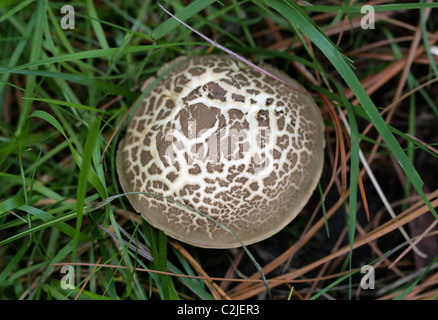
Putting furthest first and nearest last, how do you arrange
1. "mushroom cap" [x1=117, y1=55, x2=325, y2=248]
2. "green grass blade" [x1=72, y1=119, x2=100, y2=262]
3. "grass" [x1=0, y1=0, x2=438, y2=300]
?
"grass" [x1=0, y1=0, x2=438, y2=300] → "mushroom cap" [x1=117, y1=55, x2=325, y2=248] → "green grass blade" [x1=72, y1=119, x2=100, y2=262]

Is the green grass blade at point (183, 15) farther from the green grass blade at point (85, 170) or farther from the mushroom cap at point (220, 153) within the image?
the green grass blade at point (85, 170)

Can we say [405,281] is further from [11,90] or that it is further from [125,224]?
[11,90]

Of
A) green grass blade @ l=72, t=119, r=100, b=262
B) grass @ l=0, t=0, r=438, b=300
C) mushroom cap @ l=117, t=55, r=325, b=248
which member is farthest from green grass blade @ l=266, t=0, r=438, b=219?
green grass blade @ l=72, t=119, r=100, b=262

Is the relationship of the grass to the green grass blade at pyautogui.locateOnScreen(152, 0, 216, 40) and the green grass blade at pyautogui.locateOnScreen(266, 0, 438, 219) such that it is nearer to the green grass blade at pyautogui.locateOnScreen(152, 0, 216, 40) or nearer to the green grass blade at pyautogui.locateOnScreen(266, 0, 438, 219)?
the green grass blade at pyautogui.locateOnScreen(152, 0, 216, 40)

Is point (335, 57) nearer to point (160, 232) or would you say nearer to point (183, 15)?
point (183, 15)

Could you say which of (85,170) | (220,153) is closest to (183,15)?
(220,153)

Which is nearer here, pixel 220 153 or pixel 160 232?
pixel 220 153

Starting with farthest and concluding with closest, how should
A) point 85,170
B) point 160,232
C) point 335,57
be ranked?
1. point 160,232
2. point 335,57
3. point 85,170
